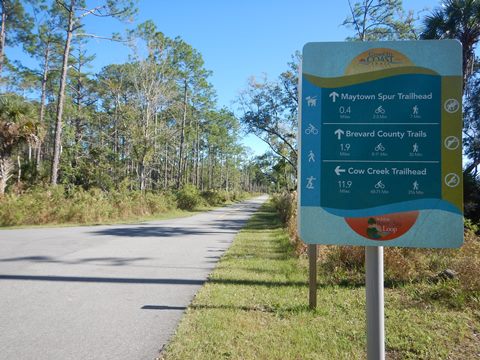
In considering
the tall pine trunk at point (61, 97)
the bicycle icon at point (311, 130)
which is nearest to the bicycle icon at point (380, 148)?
the bicycle icon at point (311, 130)

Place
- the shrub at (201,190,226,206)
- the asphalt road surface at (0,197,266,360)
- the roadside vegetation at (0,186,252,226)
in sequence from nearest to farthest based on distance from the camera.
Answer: the asphalt road surface at (0,197,266,360), the roadside vegetation at (0,186,252,226), the shrub at (201,190,226,206)

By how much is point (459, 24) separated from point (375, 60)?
53.3 ft

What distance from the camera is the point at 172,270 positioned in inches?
320

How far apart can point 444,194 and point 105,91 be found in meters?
45.2

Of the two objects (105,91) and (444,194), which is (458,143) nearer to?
(444,194)

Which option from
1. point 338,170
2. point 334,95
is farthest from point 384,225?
point 334,95

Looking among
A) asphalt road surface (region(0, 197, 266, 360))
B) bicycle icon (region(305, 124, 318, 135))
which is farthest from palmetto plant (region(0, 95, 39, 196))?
bicycle icon (region(305, 124, 318, 135))

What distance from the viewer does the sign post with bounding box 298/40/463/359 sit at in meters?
2.45

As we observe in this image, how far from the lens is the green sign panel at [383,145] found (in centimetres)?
245

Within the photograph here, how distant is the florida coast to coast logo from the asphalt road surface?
333cm

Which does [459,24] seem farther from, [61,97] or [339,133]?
[61,97]

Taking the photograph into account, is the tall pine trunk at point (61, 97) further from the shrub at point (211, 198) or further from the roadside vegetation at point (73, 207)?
the shrub at point (211, 198)

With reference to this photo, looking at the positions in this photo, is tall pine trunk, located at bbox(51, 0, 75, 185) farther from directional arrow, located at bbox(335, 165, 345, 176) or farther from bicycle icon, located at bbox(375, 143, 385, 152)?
bicycle icon, located at bbox(375, 143, 385, 152)

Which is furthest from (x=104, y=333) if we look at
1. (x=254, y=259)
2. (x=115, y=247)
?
(x=115, y=247)
